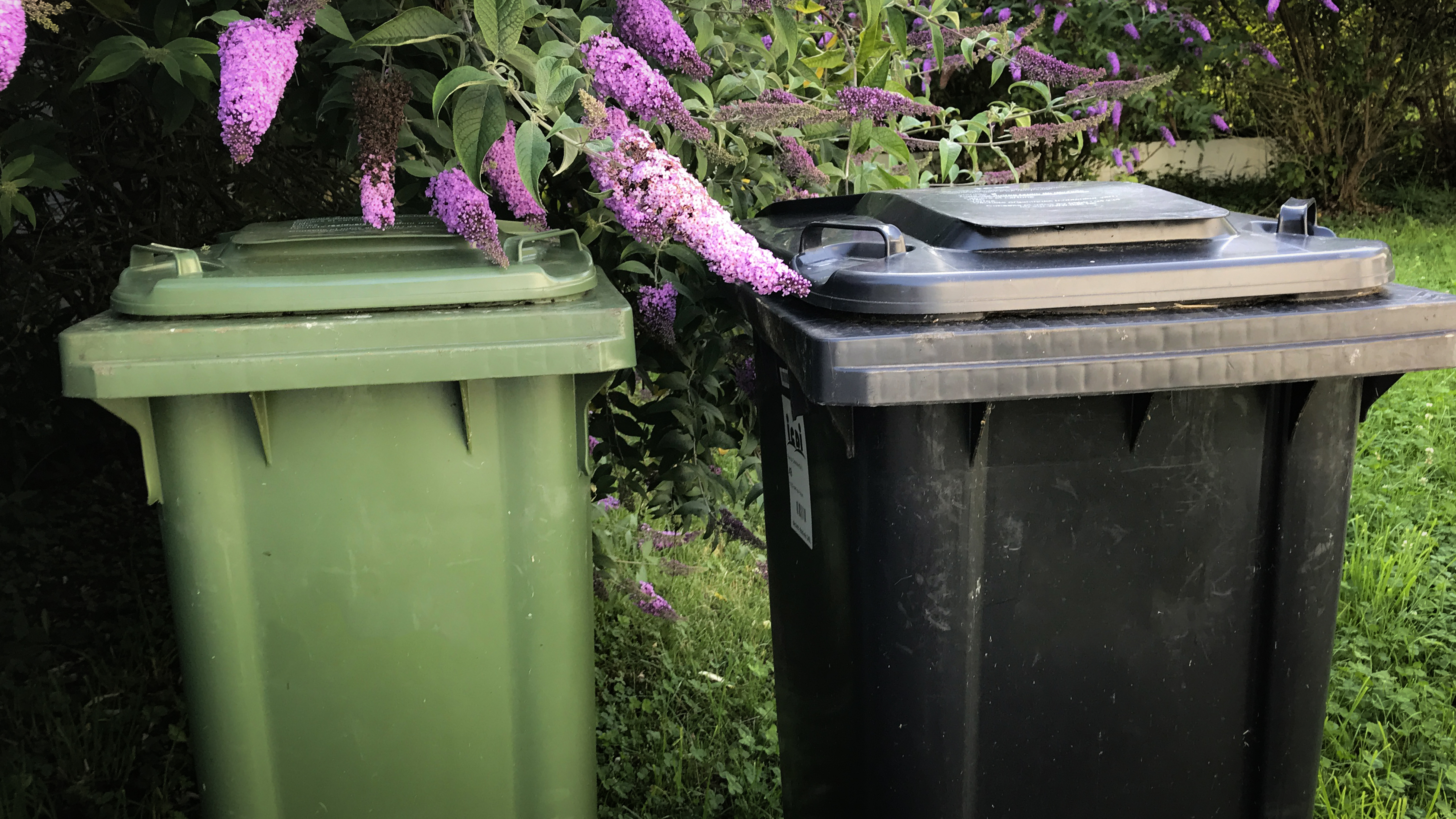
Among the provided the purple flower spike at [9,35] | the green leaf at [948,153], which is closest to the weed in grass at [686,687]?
the green leaf at [948,153]

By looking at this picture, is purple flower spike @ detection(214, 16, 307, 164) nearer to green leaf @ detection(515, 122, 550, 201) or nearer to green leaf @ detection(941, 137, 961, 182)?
green leaf @ detection(515, 122, 550, 201)

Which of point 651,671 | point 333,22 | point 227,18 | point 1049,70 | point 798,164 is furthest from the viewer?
point 651,671

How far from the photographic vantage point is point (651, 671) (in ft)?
10.4

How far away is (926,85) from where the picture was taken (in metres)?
3.11

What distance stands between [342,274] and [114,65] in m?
0.62

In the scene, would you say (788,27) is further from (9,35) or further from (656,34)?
(9,35)

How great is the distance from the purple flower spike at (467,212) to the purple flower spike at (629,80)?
0.89ft

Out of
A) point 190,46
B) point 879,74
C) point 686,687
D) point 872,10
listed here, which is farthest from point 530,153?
point 686,687

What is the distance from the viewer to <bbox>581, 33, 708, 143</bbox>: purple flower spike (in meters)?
1.67

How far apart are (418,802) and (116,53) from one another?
1.40 meters

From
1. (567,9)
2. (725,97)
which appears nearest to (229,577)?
(567,9)

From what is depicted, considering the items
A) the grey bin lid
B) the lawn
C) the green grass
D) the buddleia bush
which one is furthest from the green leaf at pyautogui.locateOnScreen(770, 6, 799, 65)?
the green grass

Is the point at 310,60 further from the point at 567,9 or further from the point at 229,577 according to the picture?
the point at 229,577

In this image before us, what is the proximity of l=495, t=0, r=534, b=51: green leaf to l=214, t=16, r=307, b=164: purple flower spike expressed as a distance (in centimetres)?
31
